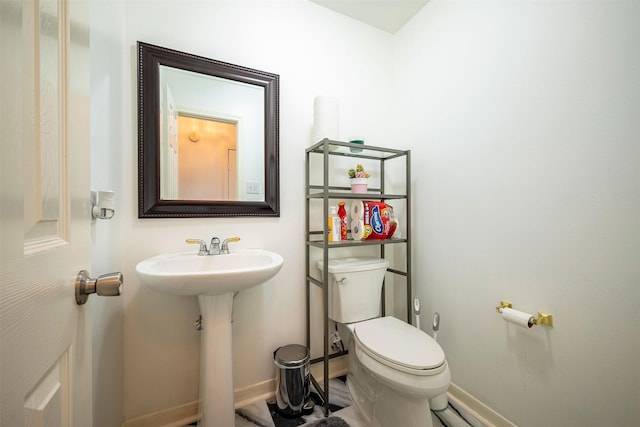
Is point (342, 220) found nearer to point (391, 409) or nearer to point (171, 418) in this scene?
point (391, 409)

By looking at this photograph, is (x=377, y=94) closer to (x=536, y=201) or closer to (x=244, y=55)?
(x=244, y=55)

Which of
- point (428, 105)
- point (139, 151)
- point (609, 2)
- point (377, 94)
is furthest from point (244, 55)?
point (609, 2)

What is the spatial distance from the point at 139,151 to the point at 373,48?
1589mm

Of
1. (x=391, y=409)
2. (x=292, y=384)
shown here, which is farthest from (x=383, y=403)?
(x=292, y=384)

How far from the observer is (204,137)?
1271 mm

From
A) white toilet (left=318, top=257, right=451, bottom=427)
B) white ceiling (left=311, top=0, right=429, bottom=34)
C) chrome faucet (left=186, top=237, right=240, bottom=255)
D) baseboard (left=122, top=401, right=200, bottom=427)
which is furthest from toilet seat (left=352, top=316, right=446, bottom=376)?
white ceiling (left=311, top=0, right=429, bottom=34)

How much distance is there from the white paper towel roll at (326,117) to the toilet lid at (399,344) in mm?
1045

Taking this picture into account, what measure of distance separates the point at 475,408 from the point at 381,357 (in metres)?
0.70

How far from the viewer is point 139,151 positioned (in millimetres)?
1136

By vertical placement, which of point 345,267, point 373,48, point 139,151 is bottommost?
point 345,267

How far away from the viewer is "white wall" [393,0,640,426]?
2.78 ft

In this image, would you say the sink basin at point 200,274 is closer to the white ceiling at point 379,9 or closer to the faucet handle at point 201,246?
the faucet handle at point 201,246

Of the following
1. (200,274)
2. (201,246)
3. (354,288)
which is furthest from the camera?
(354,288)

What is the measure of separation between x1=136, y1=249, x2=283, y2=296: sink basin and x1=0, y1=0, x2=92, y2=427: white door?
318mm
